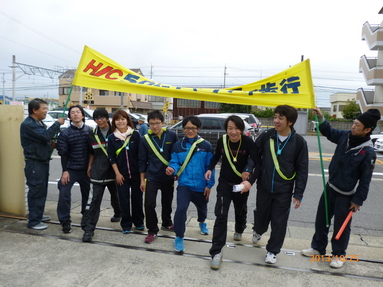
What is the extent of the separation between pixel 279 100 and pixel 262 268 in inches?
77.7

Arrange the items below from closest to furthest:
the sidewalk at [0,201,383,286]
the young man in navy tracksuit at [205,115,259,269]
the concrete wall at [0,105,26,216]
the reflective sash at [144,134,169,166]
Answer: the sidewalk at [0,201,383,286]
the young man in navy tracksuit at [205,115,259,269]
the reflective sash at [144,134,169,166]
the concrete wall at [0,105,26,216]

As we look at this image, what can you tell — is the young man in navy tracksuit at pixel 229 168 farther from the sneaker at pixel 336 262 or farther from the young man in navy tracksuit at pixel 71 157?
the young man in navy tracksuit at pixel 71 157

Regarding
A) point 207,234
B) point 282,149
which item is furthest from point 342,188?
point 207,234

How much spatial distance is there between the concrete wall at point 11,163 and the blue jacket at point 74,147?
80 centimetres

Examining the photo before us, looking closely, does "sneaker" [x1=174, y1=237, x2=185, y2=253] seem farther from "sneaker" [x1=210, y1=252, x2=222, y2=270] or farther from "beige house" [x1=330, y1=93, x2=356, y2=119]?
"beige house" [x1=330, y1=93, x2=356, y2=119]

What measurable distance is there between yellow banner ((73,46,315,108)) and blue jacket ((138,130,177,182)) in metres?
0.59

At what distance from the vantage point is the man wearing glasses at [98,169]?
398 centimetres

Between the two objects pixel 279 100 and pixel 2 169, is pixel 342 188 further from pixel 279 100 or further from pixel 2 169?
pixel 2 169

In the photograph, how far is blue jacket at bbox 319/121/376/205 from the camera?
3201 millimetres

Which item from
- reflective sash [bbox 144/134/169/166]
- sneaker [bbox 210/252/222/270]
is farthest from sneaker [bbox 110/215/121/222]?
sneaker [bbox 210/252/222/270]

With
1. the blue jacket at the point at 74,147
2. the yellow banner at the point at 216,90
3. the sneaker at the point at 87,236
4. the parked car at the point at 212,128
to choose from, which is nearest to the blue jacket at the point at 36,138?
the blue jacket at the point at 74,147

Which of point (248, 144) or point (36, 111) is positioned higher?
point (36, 111)

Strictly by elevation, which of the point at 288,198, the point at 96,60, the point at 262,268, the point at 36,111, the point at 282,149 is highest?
the point at 96,60

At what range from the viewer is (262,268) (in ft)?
10.9
